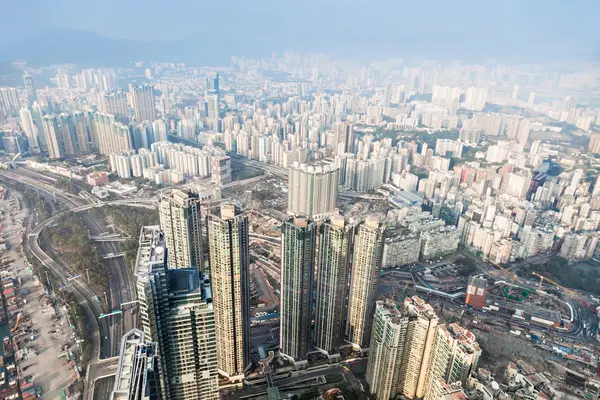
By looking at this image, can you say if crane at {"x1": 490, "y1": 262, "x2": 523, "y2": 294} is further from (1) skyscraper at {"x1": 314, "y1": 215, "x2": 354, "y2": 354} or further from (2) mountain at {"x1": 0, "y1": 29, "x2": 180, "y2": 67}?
(2) mountain at {"x1": 0, "y1": 29, "x2": 180, "y2": 67}

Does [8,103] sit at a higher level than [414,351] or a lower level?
higher

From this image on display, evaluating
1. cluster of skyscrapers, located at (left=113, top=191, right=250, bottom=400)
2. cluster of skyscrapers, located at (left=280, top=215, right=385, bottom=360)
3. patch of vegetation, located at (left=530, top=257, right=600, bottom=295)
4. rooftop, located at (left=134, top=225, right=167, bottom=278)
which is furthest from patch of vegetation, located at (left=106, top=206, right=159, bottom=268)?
patch of vegetation, located at (left=530, top=257, right=600, bottom=295)

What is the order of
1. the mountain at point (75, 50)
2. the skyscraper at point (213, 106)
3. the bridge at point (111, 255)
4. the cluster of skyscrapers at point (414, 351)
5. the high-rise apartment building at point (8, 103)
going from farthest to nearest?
the mountain at point (75, 50) → the skyscraper at point (213, 106) → the high-rise apartment building at point (8, 103) → the bridge at point (111, 255) → the cluster of skyscrapers at point (414, 351)

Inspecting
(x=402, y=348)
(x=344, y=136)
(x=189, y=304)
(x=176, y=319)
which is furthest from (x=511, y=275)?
(x=344, y=136)

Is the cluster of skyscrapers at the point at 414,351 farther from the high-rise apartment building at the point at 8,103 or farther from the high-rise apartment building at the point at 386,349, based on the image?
the high-rise apartment building at the point at 8,103

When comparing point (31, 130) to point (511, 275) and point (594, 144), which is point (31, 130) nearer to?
point (511, 275)

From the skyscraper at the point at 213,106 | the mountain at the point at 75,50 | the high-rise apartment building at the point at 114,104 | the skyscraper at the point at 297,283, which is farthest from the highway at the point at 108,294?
the mountain at the point at 75,50
